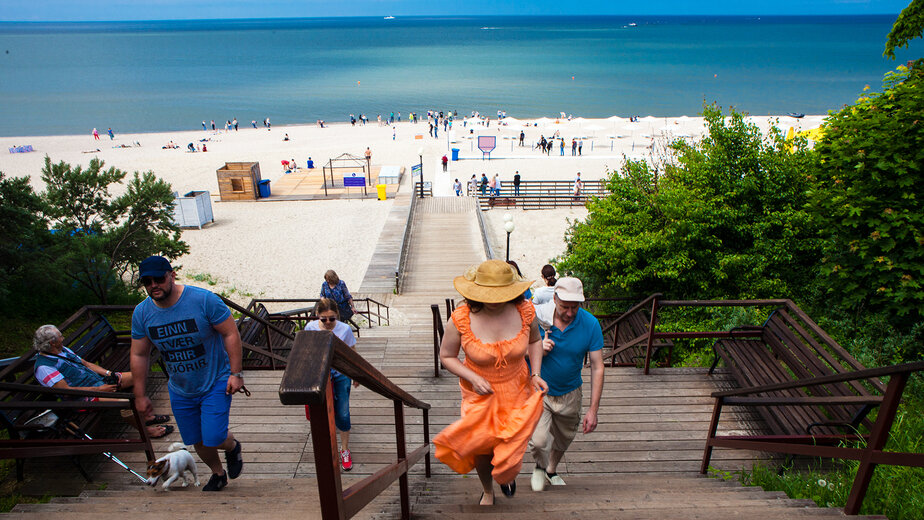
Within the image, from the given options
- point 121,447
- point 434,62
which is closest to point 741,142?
point 121,447

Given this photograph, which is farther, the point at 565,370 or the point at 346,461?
the point at 346,461

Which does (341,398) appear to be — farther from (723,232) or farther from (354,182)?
(354,182)

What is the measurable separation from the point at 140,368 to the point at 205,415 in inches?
22.5

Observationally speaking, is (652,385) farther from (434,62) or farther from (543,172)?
(434,62)

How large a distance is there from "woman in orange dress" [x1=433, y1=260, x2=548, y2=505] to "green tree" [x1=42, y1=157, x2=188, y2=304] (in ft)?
42.2

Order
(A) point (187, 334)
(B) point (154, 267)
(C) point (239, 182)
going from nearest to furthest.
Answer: (B) point (154, 267), (A) point (187, 334), (C) point (239, 182)

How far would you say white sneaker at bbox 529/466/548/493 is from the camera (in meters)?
3.73

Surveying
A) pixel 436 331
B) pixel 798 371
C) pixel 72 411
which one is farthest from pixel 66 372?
pixel 798 371

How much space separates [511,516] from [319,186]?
28.9m

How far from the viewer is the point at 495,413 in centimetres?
298

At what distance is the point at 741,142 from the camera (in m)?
10.3

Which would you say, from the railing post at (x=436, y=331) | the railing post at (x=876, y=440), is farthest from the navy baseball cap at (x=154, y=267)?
the railing post at (x=876, y=440)

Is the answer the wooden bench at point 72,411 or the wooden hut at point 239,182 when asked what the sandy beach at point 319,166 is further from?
the wooden bench at point 72,411

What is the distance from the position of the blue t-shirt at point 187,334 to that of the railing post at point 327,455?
7.23ft
